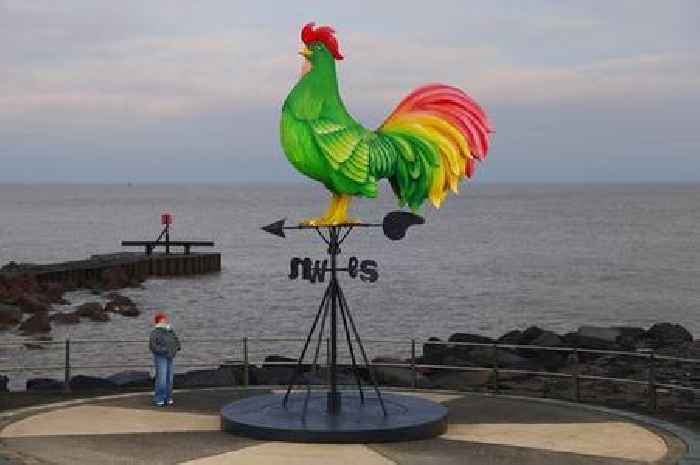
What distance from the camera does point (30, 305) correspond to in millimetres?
47844

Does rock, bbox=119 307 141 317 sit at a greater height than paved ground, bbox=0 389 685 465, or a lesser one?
greater

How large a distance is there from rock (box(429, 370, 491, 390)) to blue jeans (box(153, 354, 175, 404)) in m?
7.21

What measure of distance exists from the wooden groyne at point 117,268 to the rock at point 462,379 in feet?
115

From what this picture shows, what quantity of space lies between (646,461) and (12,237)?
352ft

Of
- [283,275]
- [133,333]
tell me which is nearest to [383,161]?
[133,333]

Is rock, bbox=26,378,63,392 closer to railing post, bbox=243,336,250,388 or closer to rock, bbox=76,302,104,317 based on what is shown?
railing post, bbox=243,336,250,388

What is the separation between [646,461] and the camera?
13070 millimetres

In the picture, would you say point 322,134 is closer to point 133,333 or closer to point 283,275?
point 133,333

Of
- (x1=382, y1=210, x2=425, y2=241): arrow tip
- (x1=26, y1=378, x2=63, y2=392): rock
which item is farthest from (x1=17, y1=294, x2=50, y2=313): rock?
(x1=382, y1=210, x2=425, y2=241): arrow tip

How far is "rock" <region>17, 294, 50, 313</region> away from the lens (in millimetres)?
47562

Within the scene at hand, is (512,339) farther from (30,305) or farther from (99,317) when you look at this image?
(30,305)

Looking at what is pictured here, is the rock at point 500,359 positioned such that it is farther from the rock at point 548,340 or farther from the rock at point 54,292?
the rock at point 54,292

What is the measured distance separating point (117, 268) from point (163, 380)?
149ft

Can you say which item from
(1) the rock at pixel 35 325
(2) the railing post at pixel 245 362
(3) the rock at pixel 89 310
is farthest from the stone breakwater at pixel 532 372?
(3) the rock at pixel 89 310
